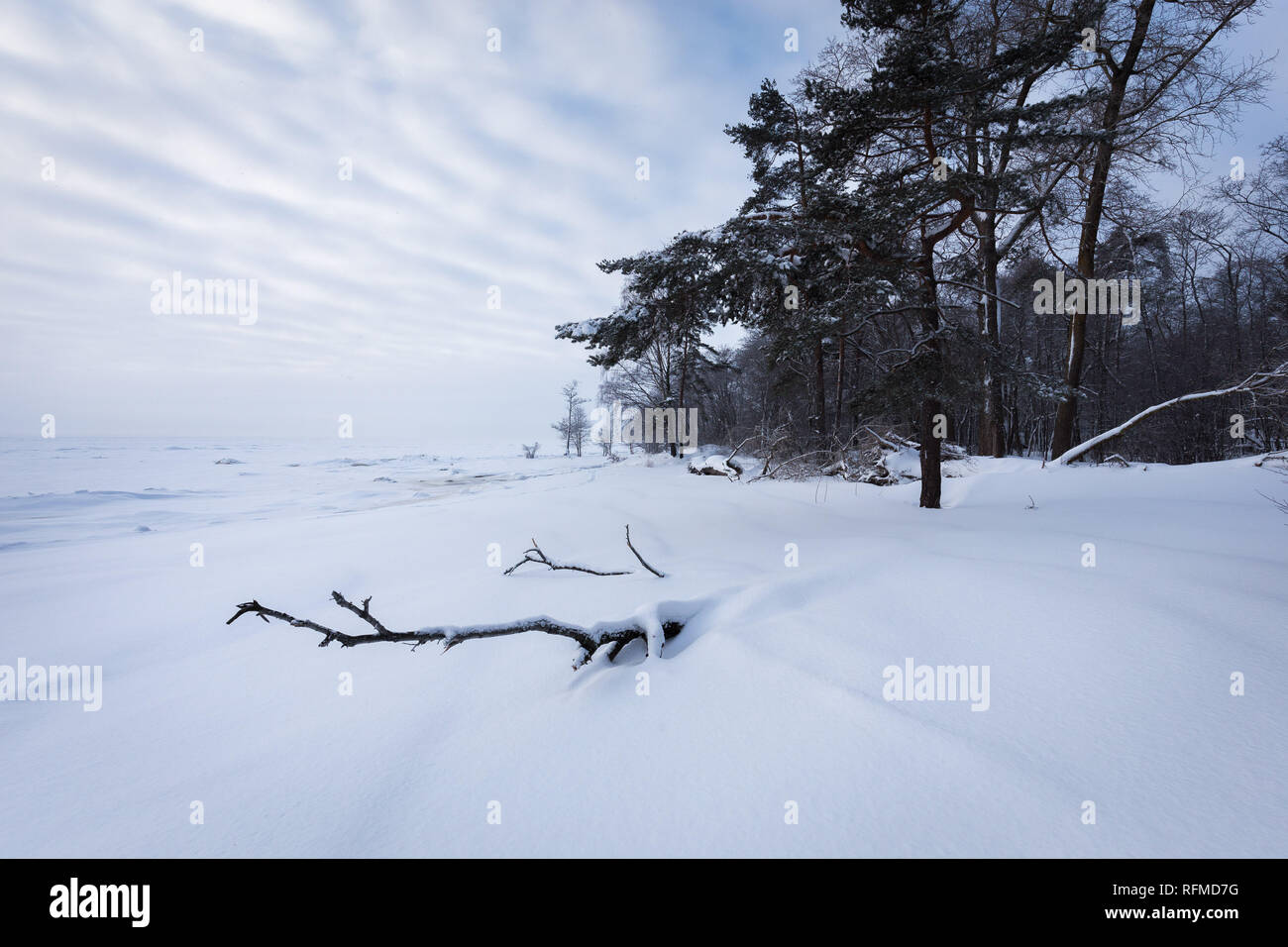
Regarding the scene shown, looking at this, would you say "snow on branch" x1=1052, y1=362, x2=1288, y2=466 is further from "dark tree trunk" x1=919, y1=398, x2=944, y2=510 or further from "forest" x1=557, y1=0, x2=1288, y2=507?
"dark tree trunk" x1=919, y1=398, x2=944, y2=510

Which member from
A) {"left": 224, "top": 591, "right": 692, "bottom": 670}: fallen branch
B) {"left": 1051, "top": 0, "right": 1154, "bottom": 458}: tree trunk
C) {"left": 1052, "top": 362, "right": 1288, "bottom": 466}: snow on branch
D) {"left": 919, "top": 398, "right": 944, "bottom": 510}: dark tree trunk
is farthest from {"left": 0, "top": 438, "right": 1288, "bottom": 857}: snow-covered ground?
{"left": 1051, "top": 0, "right": 1154, "bottom": 458}: tree trunk

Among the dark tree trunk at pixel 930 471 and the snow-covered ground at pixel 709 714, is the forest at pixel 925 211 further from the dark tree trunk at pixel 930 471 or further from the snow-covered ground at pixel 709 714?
the snow-covered ground at pixel 709 714

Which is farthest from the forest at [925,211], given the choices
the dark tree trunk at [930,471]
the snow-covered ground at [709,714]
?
the snow-covered ground at [709,714]

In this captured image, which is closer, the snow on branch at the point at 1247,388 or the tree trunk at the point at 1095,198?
the snow on branch at the point at 1247,388

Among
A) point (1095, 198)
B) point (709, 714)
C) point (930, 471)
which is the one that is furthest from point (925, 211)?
point (1095, 198)

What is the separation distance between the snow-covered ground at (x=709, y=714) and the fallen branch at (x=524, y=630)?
14 centimetres

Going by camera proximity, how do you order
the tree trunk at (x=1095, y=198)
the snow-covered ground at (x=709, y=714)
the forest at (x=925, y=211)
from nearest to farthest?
the snow-covered ground at (x=709, y=714) → the forest at (x=925, y=211) → the tree trunk at (x=1095, y=198)

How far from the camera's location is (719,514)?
6.89 m

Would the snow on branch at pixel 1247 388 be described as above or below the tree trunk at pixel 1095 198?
below

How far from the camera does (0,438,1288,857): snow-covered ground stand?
1381 mm

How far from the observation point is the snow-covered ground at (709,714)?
1.38m

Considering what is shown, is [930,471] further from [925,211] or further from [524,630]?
[524,630]

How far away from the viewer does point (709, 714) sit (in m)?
1.87

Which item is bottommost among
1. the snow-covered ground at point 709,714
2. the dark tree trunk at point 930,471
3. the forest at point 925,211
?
the snow-covered ground at point 709,714
